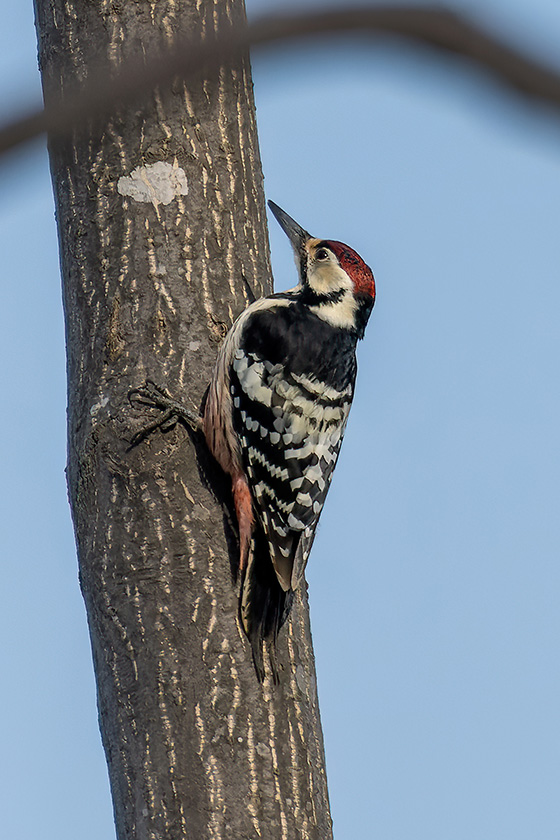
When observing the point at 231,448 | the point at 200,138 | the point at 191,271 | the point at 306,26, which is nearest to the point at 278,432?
the point at 231,448

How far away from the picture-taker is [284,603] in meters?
3.14

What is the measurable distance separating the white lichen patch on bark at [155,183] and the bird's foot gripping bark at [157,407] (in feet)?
2.19

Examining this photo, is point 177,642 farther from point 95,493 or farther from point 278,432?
point 278,432

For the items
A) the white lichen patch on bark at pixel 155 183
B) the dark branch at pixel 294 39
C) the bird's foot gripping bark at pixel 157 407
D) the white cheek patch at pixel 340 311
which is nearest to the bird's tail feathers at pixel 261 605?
the bird's foot gripping bark at pixel 157 407

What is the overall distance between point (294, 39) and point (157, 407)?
252cm

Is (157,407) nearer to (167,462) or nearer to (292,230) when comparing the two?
(167,462)

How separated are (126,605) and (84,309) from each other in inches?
40.1

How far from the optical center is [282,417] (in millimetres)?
3797

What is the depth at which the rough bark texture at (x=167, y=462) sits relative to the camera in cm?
269

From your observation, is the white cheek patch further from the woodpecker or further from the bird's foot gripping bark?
the bird's foot gripping bark

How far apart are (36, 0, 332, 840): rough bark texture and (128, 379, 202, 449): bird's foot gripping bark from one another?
0.10 feet

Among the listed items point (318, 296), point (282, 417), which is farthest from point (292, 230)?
point (282, 417)

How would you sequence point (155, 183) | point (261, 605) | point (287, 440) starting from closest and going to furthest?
point (261, 605), point (155, 183), point (287, 440)

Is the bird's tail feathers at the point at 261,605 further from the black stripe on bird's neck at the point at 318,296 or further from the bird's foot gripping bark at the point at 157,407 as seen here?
the black stripe on bird's neck at the point at 318,296
